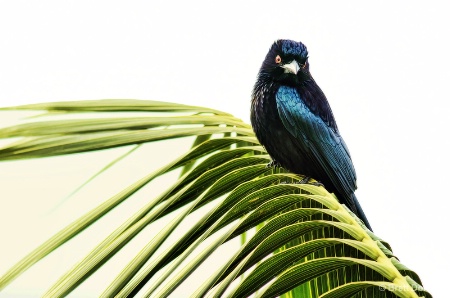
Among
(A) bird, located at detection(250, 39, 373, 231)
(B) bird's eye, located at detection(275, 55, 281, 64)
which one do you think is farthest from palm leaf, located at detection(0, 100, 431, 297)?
(B) bird's eye, located at detection(275, 55, 281, 64)

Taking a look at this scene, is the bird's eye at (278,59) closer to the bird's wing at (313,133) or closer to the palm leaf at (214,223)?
the bird's wing at (313,133)

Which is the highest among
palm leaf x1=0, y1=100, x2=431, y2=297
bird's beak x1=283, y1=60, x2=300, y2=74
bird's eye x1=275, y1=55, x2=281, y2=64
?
bird's eye x1=275, y1=55, x2=281, y2=64

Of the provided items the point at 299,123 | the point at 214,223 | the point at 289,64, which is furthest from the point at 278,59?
the point at 214,223

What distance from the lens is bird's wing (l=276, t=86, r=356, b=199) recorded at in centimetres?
326

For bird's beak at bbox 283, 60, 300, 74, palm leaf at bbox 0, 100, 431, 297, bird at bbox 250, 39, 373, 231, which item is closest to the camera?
palm leaf at bbox 0, 100, 431, 297

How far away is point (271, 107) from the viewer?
3406mm

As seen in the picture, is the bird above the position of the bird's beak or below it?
below

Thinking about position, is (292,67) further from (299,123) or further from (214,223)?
(214,223)

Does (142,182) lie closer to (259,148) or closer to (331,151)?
(259,148)

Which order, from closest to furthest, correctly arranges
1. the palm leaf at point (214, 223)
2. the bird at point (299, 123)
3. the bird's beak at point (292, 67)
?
the palm leaf at point (214, 223) → the bird at point (299, 123) → the bird's beak at point (292, 67)

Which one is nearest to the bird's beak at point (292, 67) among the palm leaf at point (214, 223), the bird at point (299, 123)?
the bird at point (299, 123)

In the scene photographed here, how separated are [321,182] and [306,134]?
24 centimetres

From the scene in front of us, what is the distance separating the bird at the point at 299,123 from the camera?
3.21m

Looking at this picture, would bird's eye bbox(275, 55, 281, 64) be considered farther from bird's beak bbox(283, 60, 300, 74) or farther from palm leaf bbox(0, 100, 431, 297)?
palm leaf bbox(0, 100, 431, 297)
